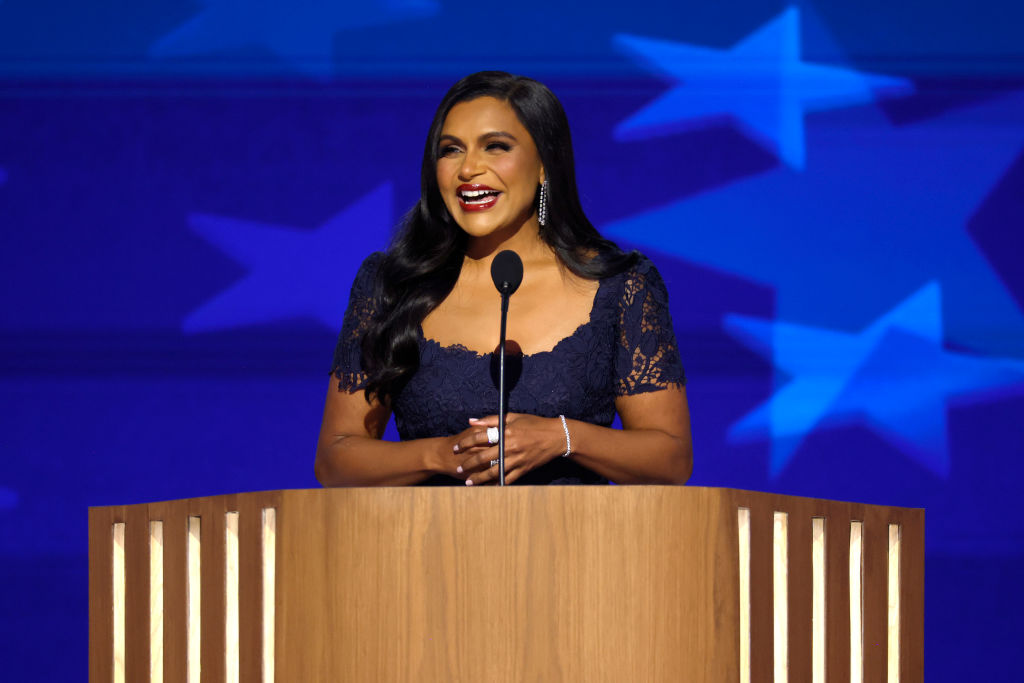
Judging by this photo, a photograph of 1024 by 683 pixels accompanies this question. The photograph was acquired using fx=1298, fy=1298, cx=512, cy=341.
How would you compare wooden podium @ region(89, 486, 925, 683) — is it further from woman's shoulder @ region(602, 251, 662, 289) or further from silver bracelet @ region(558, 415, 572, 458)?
woman's shoulder @ region(602, 251, 662, 289)

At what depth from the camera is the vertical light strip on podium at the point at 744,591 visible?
1.50 m

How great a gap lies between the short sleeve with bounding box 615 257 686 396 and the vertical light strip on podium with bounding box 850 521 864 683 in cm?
48

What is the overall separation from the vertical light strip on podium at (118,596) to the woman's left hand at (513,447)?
458mm

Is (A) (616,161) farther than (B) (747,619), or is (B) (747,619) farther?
(A) (616,161)

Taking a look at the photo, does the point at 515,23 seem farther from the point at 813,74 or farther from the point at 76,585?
the point at 76,585

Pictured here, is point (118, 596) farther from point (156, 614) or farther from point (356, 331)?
point (356, 331)

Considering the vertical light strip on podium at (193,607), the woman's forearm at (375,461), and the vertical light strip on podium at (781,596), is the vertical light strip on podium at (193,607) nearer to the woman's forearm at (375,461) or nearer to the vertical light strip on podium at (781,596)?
the woman's forearm at (375,461)

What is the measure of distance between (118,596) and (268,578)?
289 millimetres

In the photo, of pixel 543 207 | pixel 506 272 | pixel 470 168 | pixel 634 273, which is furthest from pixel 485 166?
Answer: pixel 506 272

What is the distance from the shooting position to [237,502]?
1544mm

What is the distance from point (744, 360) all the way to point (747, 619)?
1.75 m

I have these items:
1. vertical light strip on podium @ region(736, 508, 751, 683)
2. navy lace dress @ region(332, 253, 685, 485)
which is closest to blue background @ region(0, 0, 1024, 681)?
navy lace dress @ region(332, 253, 685, 485)

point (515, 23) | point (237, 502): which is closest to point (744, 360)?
point (515, 23)

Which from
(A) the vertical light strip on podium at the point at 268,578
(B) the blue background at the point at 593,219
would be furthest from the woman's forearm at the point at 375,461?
(B) the blue background at the point at 593,219
